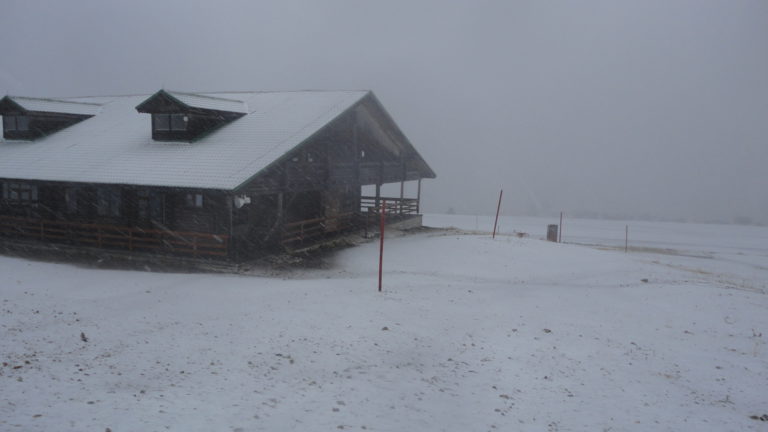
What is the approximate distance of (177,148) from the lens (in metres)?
22.5

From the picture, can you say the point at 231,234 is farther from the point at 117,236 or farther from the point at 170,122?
the point at 170,122

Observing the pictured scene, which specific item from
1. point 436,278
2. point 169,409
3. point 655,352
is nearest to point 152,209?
point 436,278

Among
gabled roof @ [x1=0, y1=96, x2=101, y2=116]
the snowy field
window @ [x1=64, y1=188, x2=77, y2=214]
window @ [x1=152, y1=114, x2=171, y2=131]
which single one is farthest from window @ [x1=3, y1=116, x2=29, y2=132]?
the snowy field

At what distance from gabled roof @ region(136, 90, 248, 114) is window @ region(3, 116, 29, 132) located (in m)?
8.25

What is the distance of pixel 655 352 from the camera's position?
41.5 ft

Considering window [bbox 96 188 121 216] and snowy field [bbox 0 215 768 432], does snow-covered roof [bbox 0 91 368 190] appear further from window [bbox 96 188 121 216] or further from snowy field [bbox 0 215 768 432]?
snowy field [bbox 0 215 768 432]

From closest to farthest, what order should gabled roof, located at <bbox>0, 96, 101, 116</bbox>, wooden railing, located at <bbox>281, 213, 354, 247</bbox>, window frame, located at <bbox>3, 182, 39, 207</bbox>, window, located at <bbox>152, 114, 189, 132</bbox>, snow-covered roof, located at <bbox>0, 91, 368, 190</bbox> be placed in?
snow-covered roof, located at <bbox>0, 91, 368, 190</bbox> → wooden railing, located at <bbox>281, 213, 354, 247</bbox> → window, located at <bbox>152, 114, 189, 132</bbox> → window frame, located at <bbox>3, 182, 39, 207</bbox> → gabled roof, located at <bbox>0, 96, 101, 116</bbox>

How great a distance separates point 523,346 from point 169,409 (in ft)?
26.0

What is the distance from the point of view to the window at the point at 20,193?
2428 centimetres

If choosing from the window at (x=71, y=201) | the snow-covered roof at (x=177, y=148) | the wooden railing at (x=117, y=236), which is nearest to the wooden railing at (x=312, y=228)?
the wooden railing at (x=117, y=236)

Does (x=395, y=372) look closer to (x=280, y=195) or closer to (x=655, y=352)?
(x=655, y=352)

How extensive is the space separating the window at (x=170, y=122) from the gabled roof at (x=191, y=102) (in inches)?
20.9

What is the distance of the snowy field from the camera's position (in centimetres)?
865

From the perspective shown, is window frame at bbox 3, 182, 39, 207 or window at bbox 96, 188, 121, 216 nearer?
window at bbox 96, 188, 121, 216
